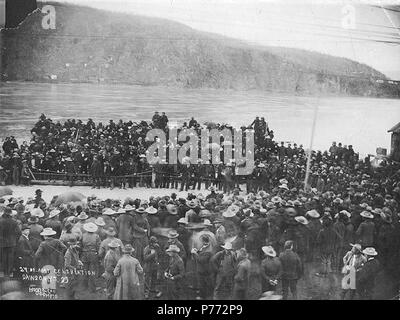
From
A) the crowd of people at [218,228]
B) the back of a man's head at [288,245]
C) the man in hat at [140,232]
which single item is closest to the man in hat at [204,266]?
the crowd of people at [218,228]

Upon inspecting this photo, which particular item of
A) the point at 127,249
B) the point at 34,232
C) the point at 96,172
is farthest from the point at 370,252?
the point at 34,232

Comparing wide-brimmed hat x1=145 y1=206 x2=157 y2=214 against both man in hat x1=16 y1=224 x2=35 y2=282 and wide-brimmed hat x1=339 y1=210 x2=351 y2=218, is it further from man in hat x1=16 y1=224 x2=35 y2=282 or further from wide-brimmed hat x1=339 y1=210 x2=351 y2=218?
wide-brimmed hat x1=339 y1=210 x2=351 y2=218

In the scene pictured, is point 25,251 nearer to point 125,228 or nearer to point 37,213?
point 37,213

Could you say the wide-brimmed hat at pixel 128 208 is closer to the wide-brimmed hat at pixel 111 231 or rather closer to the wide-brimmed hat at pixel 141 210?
the wide-brimmed hat at pixel 141 210

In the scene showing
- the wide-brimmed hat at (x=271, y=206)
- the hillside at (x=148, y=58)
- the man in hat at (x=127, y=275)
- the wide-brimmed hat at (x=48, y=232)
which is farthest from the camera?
the hillside at (x=148, y=58)

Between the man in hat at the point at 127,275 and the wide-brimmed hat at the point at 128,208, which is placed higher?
the wide-brimmed hat at the point at 128,208

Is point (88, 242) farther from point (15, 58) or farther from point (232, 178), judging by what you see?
point (15, 58)
